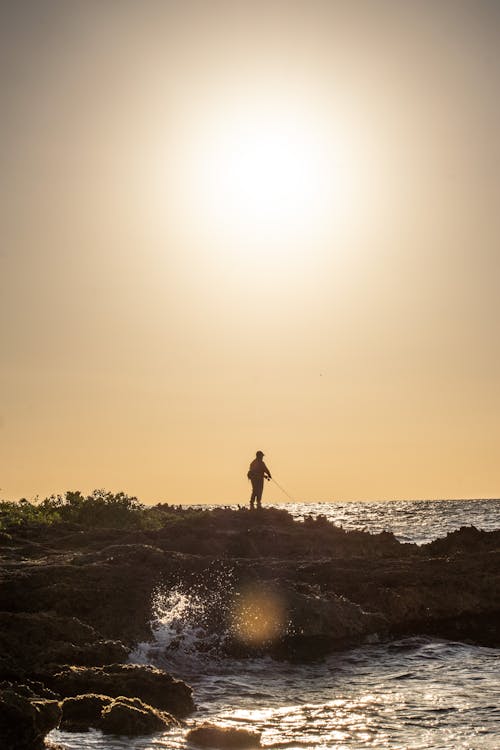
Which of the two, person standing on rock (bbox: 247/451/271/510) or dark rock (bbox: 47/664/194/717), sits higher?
person standing on rock (bbox: 247/451/271/510)

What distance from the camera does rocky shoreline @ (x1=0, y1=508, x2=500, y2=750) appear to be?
36.8 feet

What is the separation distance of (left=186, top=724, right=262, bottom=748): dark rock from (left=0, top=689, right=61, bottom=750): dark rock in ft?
6.51

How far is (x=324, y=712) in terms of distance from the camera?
1173 cm

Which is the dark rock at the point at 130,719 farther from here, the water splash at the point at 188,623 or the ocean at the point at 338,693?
the water splash at the point at 188,623

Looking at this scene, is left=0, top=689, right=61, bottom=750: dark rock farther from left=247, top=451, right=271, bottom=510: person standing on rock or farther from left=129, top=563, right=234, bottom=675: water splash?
left=247, top=451, right=271, bottom=510: person standing on rock

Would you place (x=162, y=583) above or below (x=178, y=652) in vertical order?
above

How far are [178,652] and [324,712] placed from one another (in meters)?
3.96

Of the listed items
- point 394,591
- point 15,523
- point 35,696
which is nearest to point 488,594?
point 394,591

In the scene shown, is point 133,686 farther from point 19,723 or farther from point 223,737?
point 19,723

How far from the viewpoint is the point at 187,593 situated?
16438 millimetres

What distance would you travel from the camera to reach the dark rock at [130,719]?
1041 centimetres

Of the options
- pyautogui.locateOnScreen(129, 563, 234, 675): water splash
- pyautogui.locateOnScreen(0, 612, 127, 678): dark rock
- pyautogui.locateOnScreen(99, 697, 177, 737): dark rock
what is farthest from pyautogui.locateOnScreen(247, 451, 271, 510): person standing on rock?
pyautogui.locateOnScreen(99, 697, 177, 737): dark rock

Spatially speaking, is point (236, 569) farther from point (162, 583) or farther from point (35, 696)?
point (35, 696)

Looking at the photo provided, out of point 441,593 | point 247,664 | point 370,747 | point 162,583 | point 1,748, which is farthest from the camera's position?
point 441,593
